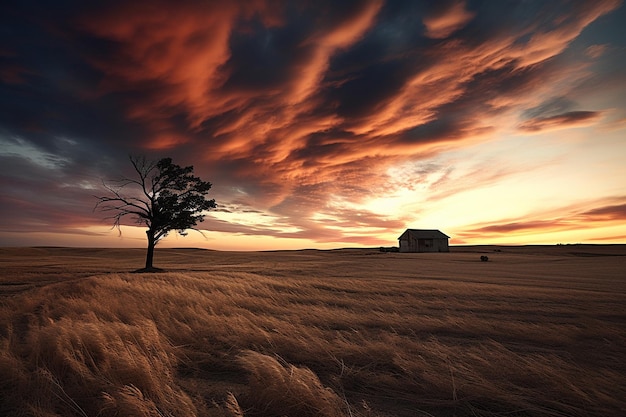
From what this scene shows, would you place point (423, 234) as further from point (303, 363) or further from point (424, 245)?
point (303, 363)

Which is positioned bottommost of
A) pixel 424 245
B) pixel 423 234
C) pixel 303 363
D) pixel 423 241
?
pixel 303 363

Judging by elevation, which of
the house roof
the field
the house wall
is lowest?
the field

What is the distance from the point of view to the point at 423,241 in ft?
275

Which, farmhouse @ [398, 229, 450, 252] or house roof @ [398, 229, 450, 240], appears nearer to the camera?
farmhouse @ [398, 229, 450, 252]

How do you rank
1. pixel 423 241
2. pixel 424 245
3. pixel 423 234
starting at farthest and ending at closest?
pixel 423 234 → pixel 423 241 → pixel 424 245

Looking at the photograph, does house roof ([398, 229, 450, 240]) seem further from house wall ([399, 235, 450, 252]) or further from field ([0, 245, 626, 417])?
field ([0, 245, 626, 417])

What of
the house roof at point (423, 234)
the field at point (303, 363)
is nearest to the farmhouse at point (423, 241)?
the house roof at point (423, 234)

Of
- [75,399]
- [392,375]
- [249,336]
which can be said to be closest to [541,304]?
[392,375]

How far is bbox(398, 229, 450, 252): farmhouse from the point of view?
83438 mm

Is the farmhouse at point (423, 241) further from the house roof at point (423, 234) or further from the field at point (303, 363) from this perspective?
the field at point (303, 363)

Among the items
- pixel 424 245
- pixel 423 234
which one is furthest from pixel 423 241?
pixel 423 234

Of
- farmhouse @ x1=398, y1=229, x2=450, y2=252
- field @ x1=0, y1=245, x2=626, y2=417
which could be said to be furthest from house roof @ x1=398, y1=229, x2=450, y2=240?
field @ x1=0, y1=245, x2=626, y2=417

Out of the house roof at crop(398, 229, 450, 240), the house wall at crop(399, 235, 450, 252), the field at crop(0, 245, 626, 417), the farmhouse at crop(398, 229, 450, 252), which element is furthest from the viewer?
the house roof at crop(398, 229, 450, 240)

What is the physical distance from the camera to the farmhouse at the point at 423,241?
8344 centimetres
